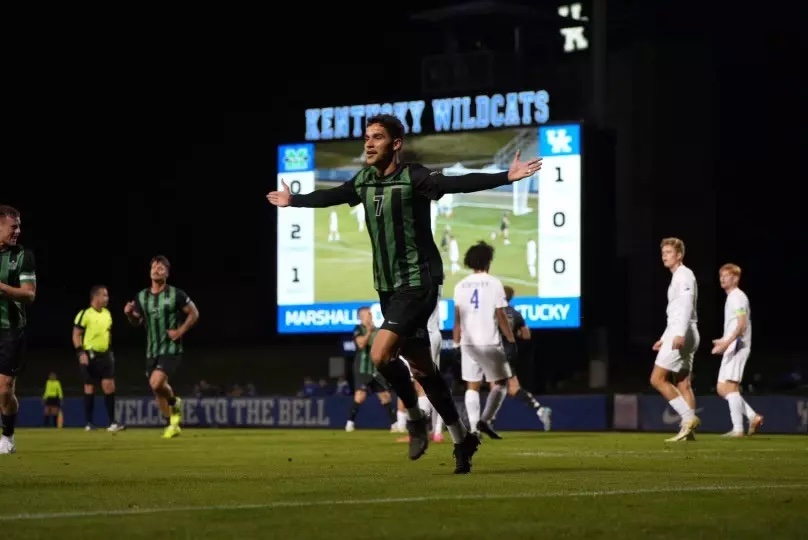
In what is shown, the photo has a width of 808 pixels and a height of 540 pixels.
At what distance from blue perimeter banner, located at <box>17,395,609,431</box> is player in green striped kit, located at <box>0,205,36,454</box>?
41.4ft

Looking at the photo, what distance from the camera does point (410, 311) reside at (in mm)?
10094

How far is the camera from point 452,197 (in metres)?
32.8

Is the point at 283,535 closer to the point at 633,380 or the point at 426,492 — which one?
the point at 426,492

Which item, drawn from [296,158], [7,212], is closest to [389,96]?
[296,158]

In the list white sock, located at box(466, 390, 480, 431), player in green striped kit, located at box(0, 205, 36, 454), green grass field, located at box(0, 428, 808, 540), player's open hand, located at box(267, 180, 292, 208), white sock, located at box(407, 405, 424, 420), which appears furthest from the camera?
white sock, located at box(466, 390, 480, 431)

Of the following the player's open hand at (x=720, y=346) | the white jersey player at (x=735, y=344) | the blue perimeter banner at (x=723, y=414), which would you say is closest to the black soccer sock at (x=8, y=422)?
the player's open hand at (x=720, y=346)

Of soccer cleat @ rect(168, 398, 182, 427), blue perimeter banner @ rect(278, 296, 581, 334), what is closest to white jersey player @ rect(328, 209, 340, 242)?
blue perimeter banner @ rect(278, 296, 581, 334)

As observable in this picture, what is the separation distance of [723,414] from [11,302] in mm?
14803

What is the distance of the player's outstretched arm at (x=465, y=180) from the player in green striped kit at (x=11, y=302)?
13.9ft

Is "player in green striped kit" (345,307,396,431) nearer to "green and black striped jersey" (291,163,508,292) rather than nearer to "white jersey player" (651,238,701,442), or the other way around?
"white jersey player" (651,238,701,442)

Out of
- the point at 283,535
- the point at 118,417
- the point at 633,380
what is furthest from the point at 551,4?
the point at 283,535

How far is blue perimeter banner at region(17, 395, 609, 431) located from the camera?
1081 inches

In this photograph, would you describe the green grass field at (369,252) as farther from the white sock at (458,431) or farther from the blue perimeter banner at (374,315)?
the white sock at (458,431)

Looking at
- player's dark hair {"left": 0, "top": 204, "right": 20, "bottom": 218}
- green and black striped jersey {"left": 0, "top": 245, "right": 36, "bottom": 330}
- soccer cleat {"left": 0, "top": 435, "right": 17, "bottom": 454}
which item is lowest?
soccer cleat {"left": 0, "top": 435, "right": 17, "bottom": 454}
